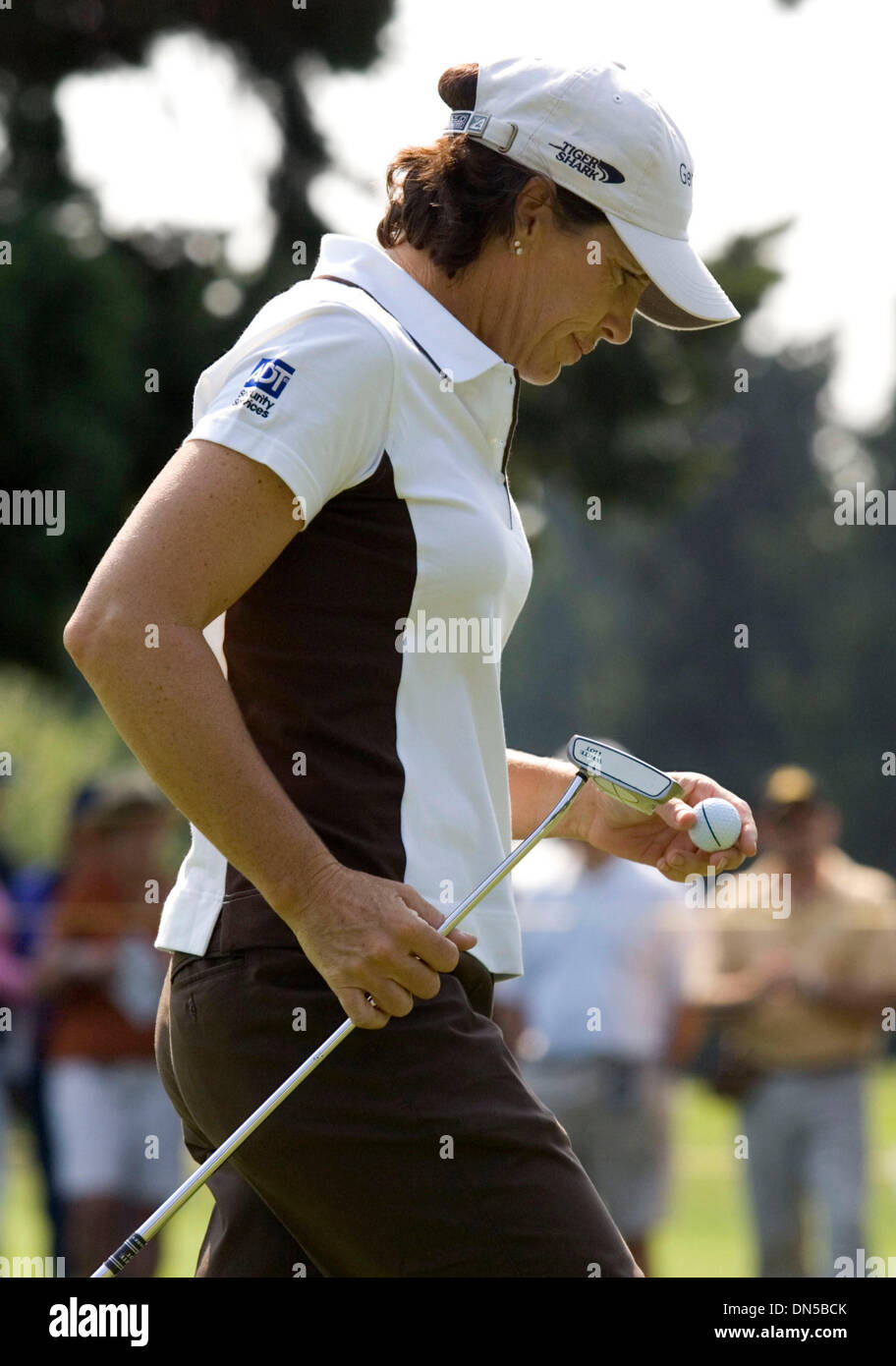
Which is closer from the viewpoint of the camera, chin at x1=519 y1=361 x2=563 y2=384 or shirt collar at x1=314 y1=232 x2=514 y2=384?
shirt collar at x1=314 y1=232 x2=514 y2=384

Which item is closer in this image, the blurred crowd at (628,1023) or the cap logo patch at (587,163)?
the cap logo patch at (587,163)

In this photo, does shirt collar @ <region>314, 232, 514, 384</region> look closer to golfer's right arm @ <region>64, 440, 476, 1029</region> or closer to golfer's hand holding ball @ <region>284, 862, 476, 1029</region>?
golfer's right arm @ <region>64, 440, 476, 1029</region>

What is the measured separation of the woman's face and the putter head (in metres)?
0.56

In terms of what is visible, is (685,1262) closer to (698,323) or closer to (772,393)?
(698,323)

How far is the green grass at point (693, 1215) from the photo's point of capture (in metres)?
8.16

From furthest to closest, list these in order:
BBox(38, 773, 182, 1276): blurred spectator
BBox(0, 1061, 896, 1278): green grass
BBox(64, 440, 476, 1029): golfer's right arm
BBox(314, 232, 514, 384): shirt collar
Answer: BBox(0, 1061, 896, 1278): green grass → BBox(38, 773, 182, 1276): blurred spectator → BBox(314, 232, 514, 384): shirt collar → BBox(64, 440, 476, 1029): golfer's right arm

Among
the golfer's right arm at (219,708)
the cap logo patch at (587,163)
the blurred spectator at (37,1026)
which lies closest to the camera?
the golfer's right arm at (219,708)

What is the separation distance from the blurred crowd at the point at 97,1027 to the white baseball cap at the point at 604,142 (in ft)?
13.6

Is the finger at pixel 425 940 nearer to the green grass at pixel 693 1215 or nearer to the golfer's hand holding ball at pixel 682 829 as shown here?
the golfer's hand holding ball at pixel 682 829

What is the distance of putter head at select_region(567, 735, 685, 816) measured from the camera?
272 cm

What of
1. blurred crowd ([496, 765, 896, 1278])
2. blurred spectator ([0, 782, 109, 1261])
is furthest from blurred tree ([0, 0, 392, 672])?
blurred crowd ([496, 765, 896, 1278])

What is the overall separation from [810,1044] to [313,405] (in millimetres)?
5252

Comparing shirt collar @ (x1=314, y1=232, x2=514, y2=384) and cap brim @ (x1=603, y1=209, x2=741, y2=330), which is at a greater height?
cap brim @ (x1=603, y1=209, x2=741, y2=330)

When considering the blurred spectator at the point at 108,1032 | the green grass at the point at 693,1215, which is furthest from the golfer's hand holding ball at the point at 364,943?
the green grass at the point at 693,1215
